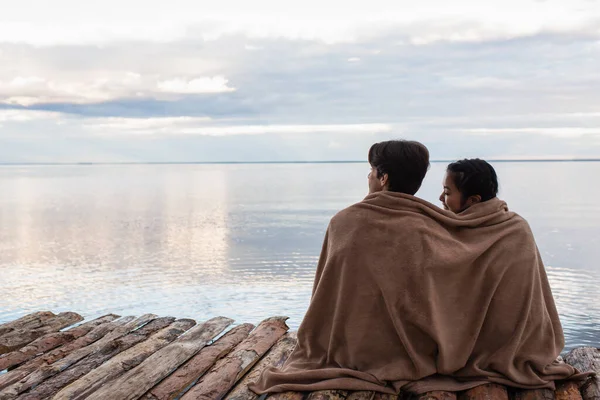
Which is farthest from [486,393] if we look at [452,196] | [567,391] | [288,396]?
[452,196]

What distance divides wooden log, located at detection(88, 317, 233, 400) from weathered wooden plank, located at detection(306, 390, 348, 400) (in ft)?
3.86

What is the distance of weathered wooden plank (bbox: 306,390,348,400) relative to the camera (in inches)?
158

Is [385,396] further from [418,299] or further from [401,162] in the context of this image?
[401,162]

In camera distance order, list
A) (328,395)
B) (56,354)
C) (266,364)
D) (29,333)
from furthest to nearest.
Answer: (29,333) < (56,354) < (266,364) < (328,395)

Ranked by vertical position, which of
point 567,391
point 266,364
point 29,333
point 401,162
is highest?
point 401,162

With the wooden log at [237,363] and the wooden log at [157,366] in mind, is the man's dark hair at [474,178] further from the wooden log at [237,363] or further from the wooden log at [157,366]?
the wooden log at [157,366]

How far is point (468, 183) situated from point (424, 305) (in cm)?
94

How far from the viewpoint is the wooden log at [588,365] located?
4.35 m

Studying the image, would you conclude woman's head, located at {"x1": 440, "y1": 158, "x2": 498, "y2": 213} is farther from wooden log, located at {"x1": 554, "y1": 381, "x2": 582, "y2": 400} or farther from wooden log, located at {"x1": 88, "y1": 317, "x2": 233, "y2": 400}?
wooden log, located at {"x1": 88, "y1": 317, "x2": 233, "y2": 400}

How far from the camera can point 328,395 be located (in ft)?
13.3

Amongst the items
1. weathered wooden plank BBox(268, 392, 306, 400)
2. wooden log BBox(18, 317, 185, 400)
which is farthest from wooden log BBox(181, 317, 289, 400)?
wooden log BBox(18, 317, 185, 400)

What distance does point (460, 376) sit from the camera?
4.28m

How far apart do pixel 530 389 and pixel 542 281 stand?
77cm

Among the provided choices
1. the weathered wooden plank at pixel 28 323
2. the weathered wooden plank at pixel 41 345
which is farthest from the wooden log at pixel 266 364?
the weathered wooden plank at pixel 28 323
